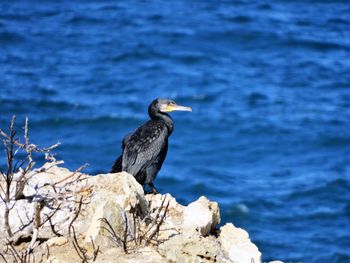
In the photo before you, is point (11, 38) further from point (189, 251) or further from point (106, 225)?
point (189, 251)

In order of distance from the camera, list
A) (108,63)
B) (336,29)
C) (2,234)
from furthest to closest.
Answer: (336,29) < (108,63) < (2,234)

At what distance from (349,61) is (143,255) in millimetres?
29604

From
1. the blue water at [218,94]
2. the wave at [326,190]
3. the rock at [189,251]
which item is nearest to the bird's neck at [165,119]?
the rock at [189,251]

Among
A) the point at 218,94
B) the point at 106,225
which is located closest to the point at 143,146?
the point at 106,225

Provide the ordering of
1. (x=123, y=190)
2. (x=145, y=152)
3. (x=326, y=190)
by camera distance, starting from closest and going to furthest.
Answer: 1. (x=123, y=190)
2. (x=145, y=152)
3. (x=326, y=190)

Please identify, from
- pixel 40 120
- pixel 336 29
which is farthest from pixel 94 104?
pixel 336 29

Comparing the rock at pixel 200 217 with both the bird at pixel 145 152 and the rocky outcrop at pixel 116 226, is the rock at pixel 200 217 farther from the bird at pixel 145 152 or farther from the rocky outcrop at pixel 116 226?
the bird at pixel 145 152

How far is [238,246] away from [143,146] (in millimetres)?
3123

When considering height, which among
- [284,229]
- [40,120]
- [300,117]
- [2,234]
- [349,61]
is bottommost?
[2,234]

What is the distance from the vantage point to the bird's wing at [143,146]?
11.6 m

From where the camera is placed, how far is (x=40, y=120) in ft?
98.1

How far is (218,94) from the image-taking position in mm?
33469

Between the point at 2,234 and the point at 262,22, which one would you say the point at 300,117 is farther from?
the point at 2,234

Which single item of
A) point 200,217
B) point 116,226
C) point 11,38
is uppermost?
point 11,38
